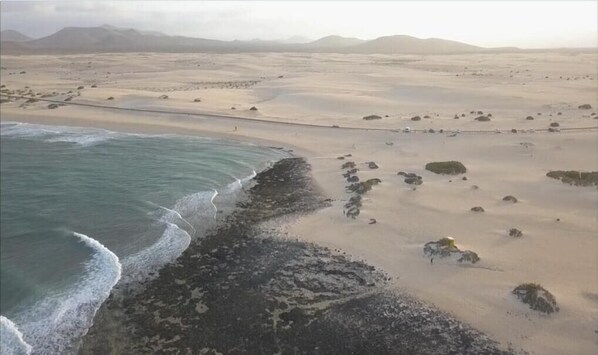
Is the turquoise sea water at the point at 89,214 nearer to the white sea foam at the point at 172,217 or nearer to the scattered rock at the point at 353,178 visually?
the white sea foam at the point at 172,217

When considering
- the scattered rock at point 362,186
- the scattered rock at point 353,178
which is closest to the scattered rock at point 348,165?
the scattered rock at point 353,178

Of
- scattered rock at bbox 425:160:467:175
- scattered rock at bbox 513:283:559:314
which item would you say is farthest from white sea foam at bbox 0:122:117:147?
scattered rock at bbox 513:283:559:314

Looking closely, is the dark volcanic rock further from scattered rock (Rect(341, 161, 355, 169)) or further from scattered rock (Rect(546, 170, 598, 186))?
scattered rock (Rect(546, 170, 598, 186))

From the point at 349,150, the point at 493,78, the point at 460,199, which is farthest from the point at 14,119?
the point at 493,78

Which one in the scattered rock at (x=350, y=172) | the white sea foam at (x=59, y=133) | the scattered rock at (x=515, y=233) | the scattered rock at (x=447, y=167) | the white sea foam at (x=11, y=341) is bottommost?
the white sea foam at (x=11, y=341)

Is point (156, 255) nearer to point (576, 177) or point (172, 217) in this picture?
point (172, 217)

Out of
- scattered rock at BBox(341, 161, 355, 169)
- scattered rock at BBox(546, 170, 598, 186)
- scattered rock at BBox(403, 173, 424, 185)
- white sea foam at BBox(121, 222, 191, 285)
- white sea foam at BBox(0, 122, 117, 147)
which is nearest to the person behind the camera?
white sea foam at BBox(121, 222, 191, 285)
